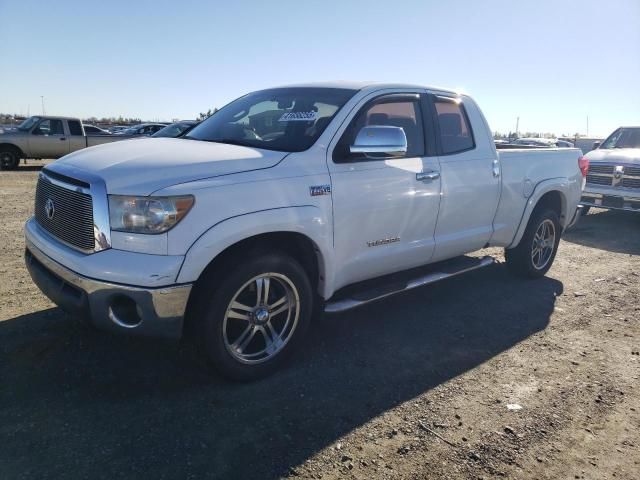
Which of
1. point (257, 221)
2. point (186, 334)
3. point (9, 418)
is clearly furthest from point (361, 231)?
point (9, 418)

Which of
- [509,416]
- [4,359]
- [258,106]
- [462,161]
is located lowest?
[509,416]

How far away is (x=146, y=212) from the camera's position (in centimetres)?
286

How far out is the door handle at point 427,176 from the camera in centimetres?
413

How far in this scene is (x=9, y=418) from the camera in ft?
9.41

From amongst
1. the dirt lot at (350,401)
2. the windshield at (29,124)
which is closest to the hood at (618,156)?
the dirt lot at (350,401)

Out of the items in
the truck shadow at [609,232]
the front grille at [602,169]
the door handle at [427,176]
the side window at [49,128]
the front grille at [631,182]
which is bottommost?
the truck shadow at [609,232]

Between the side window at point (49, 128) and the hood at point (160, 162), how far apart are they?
1555cm

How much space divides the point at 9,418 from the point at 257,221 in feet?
5.79

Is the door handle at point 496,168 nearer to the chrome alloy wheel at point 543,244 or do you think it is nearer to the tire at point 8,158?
the chrome alloy wheel at point 543,244

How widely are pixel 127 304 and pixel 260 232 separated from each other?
0.87 meters

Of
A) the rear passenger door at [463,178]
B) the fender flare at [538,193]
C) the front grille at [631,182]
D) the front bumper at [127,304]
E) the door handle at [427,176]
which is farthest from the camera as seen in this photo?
the front grille at [631,182]

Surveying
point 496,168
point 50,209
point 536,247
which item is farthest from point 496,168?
point 50,209

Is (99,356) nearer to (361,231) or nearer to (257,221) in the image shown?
(257,221)

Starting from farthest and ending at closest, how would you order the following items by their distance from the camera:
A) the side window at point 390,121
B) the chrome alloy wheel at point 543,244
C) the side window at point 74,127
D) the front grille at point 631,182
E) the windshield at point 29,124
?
the side window at point 74,127, the windshield at point 29,124, the front grille at point 631,182, the chrome alloy wheel at point 543,244, the side window at point 390,121
